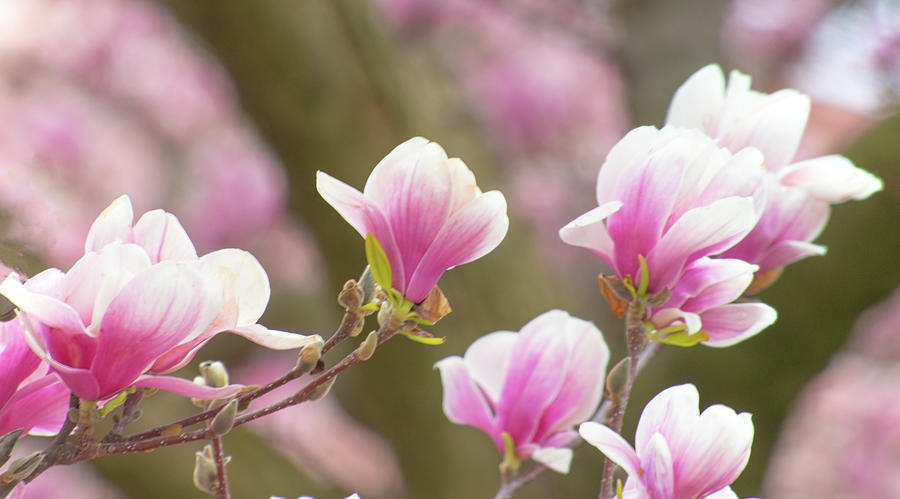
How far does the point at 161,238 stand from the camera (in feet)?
1.21

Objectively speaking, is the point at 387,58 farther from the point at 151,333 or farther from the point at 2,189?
the point at 151,333

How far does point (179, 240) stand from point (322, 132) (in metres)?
0.90

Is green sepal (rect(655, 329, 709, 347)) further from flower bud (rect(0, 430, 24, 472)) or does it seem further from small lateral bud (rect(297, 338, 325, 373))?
flower bud (rect(0, 430, 24, 472))

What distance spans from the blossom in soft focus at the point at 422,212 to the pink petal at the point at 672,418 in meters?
0.09

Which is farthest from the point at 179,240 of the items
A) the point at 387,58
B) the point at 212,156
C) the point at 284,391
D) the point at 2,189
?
the point at 212,156

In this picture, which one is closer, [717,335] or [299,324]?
[717,335]

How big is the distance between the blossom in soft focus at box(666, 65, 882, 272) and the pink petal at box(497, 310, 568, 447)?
0.12 m

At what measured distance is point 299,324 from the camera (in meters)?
1.85

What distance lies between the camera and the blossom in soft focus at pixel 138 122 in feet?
8.17

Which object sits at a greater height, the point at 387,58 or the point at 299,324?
the point at 387,58

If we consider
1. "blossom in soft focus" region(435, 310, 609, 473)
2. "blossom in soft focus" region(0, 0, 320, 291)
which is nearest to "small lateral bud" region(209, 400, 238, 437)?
"blossom in soft focus" region(435, 310, 609, 473)

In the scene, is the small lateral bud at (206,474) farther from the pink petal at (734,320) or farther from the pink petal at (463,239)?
the pink petal at (734,320)

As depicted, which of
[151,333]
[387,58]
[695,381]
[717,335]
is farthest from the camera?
[387,58]

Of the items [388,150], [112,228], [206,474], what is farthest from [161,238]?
[388,150]
